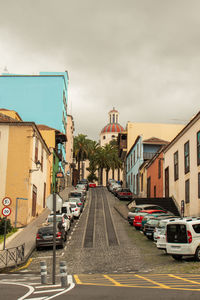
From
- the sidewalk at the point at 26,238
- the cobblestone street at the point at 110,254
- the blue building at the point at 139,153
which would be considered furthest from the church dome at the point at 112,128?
the cobblestone street at the point at 110,254

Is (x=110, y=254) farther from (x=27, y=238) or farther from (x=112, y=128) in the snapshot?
(x=112, y=128)

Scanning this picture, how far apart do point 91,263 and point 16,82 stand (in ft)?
171

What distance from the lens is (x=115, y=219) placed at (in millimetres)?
37312

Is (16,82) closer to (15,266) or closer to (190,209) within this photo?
(190,209)

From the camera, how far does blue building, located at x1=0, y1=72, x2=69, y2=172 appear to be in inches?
2557

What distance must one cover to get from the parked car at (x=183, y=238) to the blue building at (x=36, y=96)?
158 feet

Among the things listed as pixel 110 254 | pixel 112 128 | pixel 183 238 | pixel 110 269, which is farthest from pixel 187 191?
pixel 112 128

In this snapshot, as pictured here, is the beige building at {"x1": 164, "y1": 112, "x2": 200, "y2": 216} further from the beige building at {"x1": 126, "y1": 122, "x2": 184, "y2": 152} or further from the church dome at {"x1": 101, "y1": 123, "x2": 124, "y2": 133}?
the church dome at {"x1": 101, "y1": 123, "x2": 124, "y2": 133}

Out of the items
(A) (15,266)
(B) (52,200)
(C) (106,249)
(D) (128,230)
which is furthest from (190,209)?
(B) (52,200)

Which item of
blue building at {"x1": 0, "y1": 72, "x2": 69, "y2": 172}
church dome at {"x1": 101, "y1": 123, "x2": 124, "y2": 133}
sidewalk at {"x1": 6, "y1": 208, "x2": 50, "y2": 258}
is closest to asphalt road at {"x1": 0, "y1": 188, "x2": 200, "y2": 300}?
sidewalk at {"x1": 6, "y1": 208, "x2": 50, "y2": 258}

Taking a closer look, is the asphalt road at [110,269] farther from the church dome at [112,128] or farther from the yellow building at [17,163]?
the church dome at [112,128]

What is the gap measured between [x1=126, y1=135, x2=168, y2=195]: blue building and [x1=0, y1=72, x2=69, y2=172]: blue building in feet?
41.8

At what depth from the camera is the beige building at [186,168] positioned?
3147cm

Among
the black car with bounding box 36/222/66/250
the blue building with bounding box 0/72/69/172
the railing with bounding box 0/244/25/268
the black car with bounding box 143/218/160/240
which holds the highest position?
the blue building with bounding box 0/72/69/172
